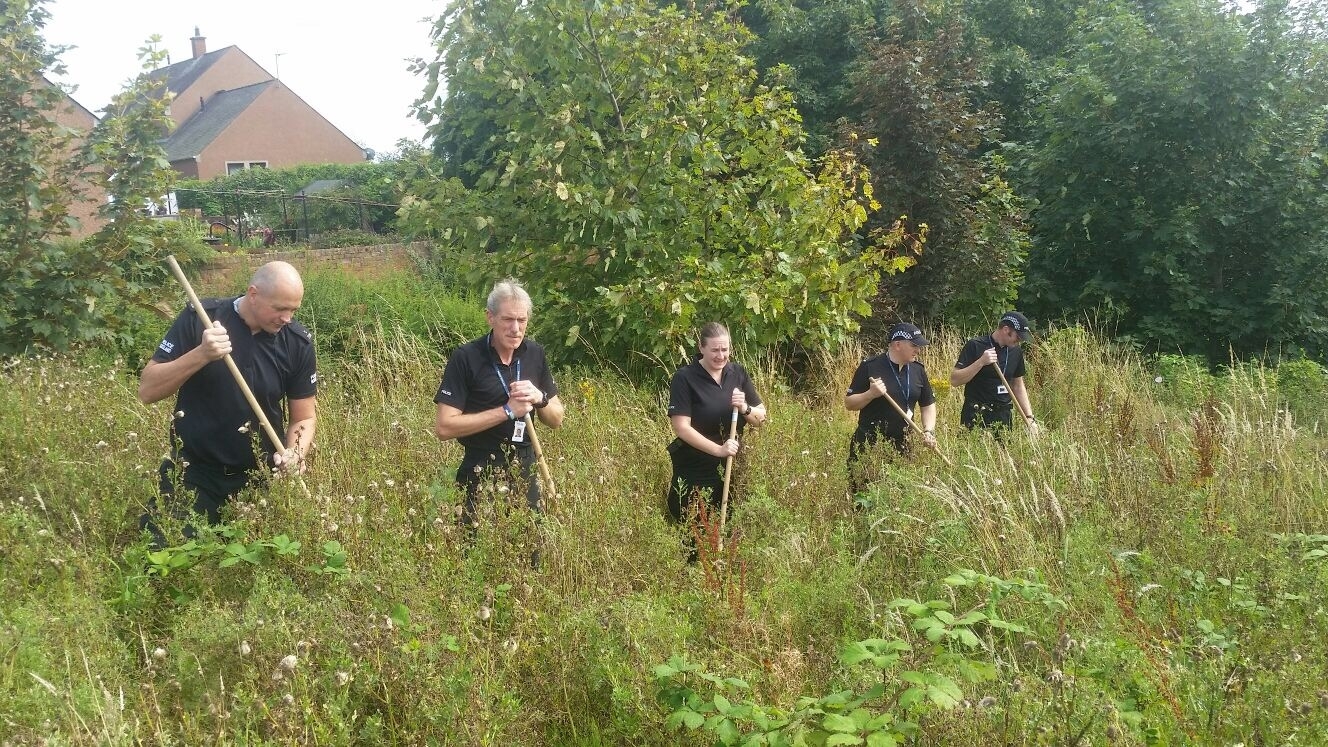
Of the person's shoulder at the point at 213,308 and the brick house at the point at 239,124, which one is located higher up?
the brick house at the point at 239,124

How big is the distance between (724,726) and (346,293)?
375 inches

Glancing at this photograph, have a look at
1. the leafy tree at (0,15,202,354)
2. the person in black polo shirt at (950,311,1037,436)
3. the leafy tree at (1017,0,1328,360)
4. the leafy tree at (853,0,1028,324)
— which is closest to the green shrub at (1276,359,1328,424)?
the leafy tree at (1017,0,1328,360)

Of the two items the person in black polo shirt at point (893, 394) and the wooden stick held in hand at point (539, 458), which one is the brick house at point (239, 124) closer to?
the person in black polo shirt at point (893, 394)

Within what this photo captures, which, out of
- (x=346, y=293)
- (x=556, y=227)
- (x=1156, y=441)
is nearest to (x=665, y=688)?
(x=1156, y=441)

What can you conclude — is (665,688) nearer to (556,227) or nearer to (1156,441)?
(1156,441)

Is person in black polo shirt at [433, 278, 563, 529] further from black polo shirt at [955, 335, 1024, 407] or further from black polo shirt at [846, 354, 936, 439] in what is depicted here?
black polo shirt at [955, 335, 1024, 407]

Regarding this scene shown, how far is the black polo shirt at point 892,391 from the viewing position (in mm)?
5984

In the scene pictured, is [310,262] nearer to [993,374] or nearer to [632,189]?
[632,189]

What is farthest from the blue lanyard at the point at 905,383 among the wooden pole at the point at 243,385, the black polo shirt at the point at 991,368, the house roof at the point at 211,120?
the house roof at the point at 211,120

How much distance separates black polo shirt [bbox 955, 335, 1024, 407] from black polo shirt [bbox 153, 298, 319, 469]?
16.1 ft

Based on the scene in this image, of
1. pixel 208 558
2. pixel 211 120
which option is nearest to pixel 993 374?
pixel 208 558

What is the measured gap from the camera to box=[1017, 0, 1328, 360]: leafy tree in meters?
10.8

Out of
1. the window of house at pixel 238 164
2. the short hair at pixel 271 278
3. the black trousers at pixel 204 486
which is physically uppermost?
the window of house at pixel 238 164

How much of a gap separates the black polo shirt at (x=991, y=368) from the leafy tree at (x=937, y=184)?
403 cm
